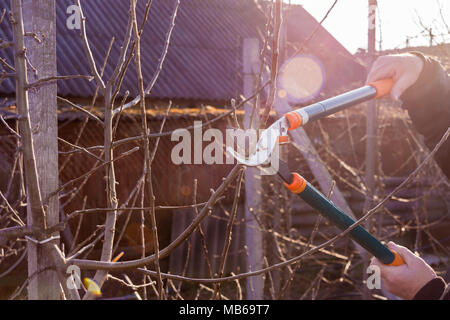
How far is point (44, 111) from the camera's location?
140 cm

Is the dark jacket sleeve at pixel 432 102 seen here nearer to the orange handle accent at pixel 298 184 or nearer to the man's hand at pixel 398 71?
the man's hand at pixel 398 71

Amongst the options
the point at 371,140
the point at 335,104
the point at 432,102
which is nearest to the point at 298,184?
the point at 335,104

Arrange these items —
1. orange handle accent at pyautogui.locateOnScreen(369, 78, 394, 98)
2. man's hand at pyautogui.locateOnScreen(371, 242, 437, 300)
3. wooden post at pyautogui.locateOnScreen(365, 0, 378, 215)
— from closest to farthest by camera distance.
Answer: man's hand at pyautogui.locateOnScreen(371, 242, 437, 300)
orange handle accent at pyautogui.locateOnScreen(369, 78, 394, 98)
wooden post at pyautogui.locateOnScreen(365, 0, 378, 215)

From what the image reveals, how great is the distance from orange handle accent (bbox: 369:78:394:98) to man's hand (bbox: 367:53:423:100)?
0.02 metres

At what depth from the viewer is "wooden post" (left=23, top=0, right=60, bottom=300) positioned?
4.47 ft

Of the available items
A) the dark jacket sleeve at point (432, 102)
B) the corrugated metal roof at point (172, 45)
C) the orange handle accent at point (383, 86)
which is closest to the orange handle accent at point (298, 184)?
the orange handle accent at point (383, 86)

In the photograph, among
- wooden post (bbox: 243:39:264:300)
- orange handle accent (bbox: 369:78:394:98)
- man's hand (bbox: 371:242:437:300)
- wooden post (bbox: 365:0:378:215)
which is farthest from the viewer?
wooden post (bbox: 243:39:264:300)

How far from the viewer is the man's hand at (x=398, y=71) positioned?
190cm

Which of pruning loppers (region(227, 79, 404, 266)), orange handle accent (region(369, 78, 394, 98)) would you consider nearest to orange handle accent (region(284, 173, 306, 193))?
pruning loppers (region(227, 79, 404, 266))

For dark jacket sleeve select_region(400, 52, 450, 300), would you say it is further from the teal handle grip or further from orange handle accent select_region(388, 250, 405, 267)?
the teal handle grip

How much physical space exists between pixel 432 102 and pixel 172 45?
8269mm
